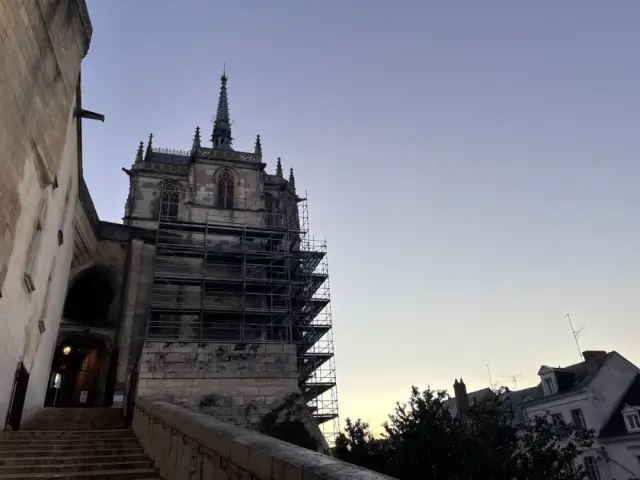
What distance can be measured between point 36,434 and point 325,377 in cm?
1852

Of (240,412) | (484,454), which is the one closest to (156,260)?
(240,412)

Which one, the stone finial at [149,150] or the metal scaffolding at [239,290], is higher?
the stone finial at [149,150]

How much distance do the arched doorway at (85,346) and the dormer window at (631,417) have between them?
25.8 metres

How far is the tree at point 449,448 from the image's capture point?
15820mm

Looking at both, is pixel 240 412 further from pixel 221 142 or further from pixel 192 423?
pixel 221 142

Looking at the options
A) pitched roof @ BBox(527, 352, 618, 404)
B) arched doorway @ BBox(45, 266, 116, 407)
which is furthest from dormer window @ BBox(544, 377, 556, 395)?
arched doorway @ BBox(45, 266, 116, 407)

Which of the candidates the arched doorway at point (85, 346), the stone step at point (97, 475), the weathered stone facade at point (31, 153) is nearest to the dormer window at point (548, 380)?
the arched doorway at point (85, 346)

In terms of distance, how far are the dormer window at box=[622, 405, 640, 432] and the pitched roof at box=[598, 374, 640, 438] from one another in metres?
0.33

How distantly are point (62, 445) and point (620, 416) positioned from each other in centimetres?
2716

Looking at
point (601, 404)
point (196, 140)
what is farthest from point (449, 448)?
point (196, 140)

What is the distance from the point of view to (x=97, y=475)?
21.0ft

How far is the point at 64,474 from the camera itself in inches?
256

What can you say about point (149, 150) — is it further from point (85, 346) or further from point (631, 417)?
point (631, 417)

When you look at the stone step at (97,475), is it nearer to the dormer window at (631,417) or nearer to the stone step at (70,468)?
the stone step at (70,468)
